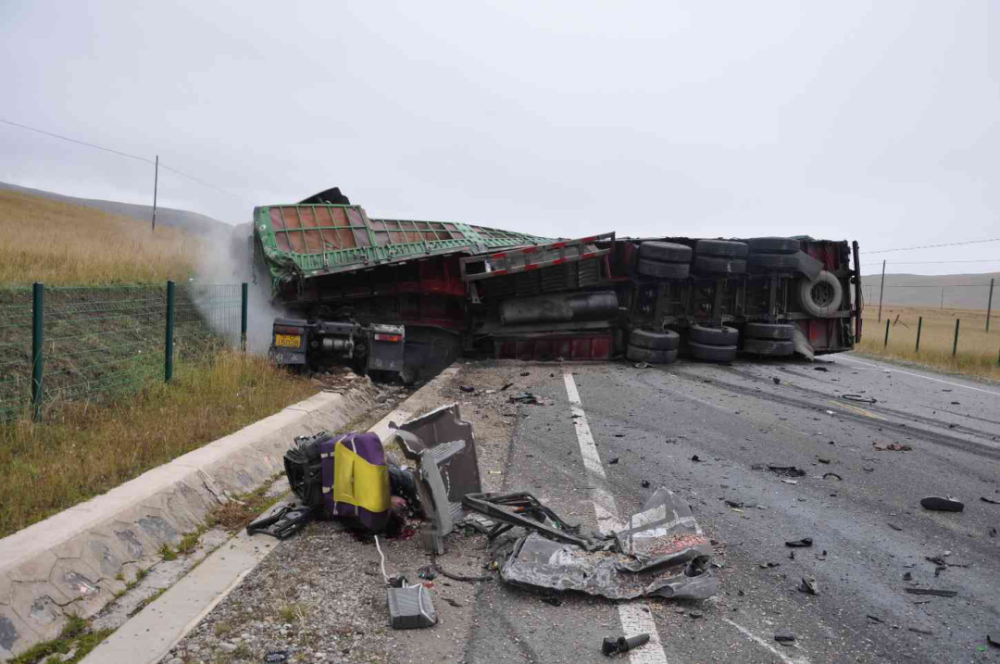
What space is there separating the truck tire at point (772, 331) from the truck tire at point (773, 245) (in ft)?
4.56

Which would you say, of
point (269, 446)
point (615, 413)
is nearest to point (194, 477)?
point (269, 446)

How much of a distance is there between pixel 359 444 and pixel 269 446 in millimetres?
1857

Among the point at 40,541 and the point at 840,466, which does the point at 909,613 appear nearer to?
the point at 840,466

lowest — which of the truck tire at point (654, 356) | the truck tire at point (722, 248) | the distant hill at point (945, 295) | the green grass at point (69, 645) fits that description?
the green grass at point (69, 645)

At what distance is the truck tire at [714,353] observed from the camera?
1232 centimetres

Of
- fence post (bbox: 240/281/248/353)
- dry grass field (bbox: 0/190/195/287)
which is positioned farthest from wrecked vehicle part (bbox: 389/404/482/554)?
dry grass field (bbox: 0/190/195/287)

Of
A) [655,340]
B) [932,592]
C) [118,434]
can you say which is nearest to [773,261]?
[655,340]

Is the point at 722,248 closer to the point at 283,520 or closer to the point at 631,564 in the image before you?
the point at 631,564

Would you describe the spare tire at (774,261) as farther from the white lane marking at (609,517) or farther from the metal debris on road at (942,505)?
the metal debris on road at (942,505)

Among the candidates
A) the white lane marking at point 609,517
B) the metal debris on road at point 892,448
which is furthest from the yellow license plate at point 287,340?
the metal debris on road at point 892,448

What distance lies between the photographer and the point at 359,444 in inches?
159

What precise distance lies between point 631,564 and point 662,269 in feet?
30.2

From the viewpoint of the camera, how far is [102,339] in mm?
7957

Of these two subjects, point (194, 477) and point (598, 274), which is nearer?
point (194, 477)
